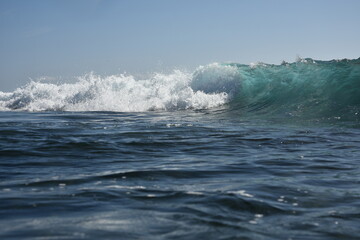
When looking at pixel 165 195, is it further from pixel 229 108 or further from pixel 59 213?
pixel 229 108

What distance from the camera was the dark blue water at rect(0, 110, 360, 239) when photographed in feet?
9.02

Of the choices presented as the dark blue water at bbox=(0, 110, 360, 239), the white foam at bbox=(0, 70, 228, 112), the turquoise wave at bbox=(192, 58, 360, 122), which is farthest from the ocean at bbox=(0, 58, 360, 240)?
the white foam at bbox=(0, 70, 228, 112)

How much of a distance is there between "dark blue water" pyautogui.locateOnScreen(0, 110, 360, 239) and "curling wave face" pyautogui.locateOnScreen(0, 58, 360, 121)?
650 cm

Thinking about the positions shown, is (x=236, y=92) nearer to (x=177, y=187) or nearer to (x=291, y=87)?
(x=291, y=87)

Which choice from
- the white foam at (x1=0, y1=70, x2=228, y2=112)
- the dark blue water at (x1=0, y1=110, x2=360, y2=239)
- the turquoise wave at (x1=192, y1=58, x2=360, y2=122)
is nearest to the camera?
the dark blue water at (x1=0, y1=110, x2=360, y2=239)

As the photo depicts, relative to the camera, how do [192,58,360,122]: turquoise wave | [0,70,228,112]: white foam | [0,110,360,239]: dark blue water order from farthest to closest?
1. [0,70,228,112]: white foam
2. [192,58,360,122]: turquoise wave
3. [0,110,360,239]: dark blue water

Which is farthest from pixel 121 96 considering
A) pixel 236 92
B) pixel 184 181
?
pixel 184 181

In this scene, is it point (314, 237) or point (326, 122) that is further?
point (326, 122)

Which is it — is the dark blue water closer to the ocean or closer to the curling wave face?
the ocean

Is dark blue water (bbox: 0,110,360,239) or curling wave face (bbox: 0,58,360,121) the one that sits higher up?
curling wave face (bbox: 0,58,360,121)

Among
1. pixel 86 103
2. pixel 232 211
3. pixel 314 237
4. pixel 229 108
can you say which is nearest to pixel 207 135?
pixel 232 211

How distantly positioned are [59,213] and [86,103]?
16.8 m

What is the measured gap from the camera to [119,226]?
2.75m

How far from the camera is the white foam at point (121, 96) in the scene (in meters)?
18.0
